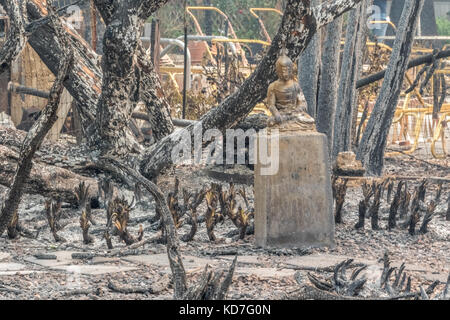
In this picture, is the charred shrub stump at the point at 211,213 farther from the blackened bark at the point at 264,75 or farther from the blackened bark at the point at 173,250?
the blackened bark at the point at 173,250

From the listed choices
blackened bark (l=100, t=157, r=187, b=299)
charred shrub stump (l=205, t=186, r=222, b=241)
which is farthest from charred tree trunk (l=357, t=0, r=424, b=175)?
blackened bark (l=100, t=157, r=187, b=299)

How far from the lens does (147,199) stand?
9.52 metres

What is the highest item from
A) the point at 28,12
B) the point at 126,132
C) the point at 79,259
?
the point at 28,12

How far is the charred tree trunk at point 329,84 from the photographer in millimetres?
11445

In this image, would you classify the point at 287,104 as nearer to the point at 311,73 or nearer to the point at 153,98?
the point at 153,98

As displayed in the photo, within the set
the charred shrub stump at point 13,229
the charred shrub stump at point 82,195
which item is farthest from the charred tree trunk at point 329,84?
the charred shrub stump at point 13,229

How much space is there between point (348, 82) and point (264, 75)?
→ 2663 millimetres

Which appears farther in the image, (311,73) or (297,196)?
(311,73)

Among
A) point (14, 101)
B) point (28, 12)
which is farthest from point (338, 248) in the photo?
point (14, 101)

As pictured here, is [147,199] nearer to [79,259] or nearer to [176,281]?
[79,259]

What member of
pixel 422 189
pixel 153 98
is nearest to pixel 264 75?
pixel 153 98

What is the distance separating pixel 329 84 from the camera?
11.4 meters

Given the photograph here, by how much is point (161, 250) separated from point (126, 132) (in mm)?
2669

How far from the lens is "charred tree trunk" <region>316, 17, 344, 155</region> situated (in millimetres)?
11445
